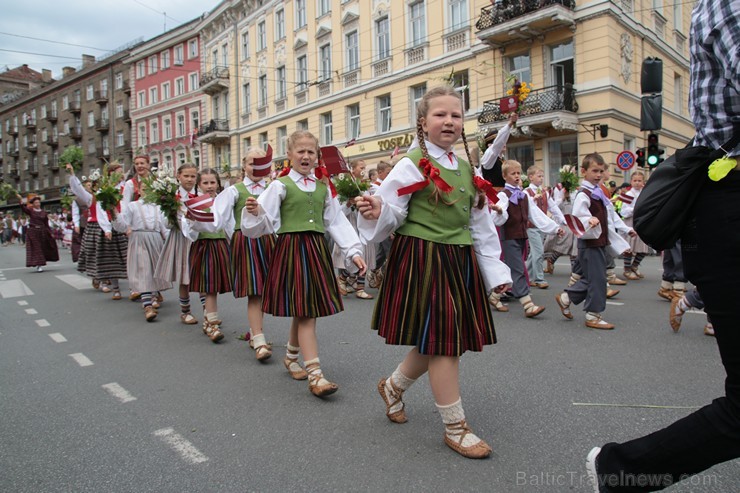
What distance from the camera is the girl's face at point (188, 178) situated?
6785mm

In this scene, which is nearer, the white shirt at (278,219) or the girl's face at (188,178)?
the white shirt at (278,219)

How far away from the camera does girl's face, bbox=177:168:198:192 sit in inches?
267

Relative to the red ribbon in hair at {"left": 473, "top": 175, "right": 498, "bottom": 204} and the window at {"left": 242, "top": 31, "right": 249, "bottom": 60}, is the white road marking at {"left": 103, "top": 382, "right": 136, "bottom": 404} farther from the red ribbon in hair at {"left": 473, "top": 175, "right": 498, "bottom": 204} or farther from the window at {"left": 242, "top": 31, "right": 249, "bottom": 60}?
the window at {"left": 242, "top": 31, "right": 249, "bottom": 60}

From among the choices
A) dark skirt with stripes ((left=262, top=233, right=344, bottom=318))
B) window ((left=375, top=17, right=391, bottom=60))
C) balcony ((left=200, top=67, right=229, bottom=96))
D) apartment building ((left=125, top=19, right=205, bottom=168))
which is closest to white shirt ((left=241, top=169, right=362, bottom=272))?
dark skirt with stripes ((left=262, top=233, right=344, bottom=318))

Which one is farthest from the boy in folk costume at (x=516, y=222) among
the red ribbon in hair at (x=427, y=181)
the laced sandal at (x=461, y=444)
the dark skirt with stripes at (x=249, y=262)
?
the laced sandal at (x=461, y=444)

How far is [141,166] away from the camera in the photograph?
25.2 feet

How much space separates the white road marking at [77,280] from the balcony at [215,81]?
95.3 feet

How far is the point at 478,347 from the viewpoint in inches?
121

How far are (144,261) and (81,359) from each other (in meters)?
2.80

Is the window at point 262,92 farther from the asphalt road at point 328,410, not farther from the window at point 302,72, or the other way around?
the asphalt road at point 328,410

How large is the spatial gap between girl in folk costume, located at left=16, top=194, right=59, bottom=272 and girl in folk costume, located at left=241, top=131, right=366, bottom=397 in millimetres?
13689

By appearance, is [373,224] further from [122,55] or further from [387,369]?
[122,55]

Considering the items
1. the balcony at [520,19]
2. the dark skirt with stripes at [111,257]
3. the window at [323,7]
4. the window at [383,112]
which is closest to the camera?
the dark skirt with stripes at [111,257]

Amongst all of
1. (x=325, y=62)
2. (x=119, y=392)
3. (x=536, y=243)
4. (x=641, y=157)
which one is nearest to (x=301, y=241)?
(x=119, y=392)
